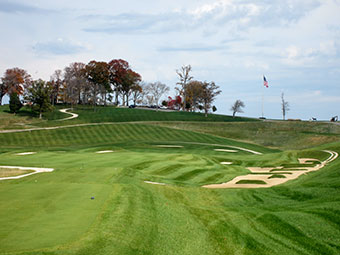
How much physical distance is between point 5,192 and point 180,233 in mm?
Answer: 8848

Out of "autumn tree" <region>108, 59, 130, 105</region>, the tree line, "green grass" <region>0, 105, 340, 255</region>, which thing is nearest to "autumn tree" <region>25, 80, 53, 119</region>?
the tree line

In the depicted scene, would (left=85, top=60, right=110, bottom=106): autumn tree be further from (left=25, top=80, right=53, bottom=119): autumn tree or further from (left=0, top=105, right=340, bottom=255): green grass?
(left=0, top=105, right=340, bottom=255): green grass

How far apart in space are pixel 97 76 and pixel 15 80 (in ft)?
84.4

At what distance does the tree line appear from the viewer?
10400cm

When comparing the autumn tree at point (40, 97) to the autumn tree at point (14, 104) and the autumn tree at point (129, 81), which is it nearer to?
the autumn tree at point (14, 104)

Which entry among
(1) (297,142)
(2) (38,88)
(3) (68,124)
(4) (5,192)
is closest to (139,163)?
(4) (5,192)

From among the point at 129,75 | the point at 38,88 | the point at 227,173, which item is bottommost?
the point at 227,173

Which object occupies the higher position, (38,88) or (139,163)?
(38,88)

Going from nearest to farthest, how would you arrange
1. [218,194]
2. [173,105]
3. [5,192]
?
[5,192], [218,194], [173,105]

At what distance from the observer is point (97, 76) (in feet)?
393

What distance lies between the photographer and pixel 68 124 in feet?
254

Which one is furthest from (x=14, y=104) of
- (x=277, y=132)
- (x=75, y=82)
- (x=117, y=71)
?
(x=277, y=132)

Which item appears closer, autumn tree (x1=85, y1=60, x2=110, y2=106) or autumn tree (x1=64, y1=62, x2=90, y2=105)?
autumn tree (x1=64, y1=62, x2=90, y2=105)

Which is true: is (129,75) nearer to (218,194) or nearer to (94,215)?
(218,194)
